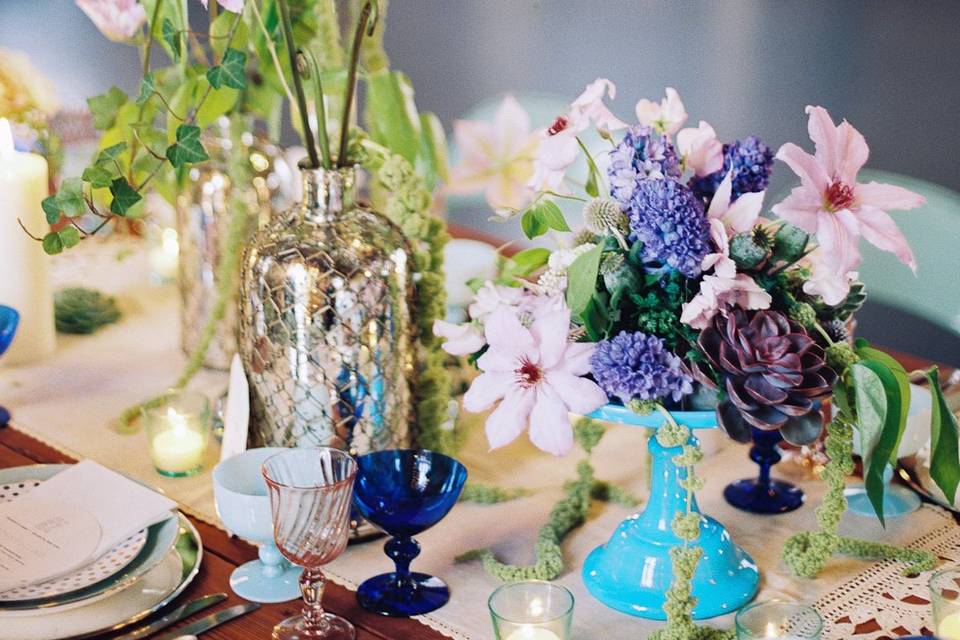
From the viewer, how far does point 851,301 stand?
3.30ft

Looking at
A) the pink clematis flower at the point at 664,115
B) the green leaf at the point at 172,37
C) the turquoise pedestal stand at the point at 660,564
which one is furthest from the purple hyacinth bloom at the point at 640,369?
the green leaf at the point at 172,37

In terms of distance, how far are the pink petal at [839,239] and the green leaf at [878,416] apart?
3.1 inches

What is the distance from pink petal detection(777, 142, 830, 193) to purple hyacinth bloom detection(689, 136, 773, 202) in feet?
0.28

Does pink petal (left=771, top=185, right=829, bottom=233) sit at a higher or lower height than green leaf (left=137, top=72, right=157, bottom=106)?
lower

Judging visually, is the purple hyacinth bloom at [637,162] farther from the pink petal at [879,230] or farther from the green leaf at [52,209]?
the green leaf at [52,209]

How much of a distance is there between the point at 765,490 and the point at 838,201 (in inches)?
15.4

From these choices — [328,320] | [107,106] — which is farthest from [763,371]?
[107,106]

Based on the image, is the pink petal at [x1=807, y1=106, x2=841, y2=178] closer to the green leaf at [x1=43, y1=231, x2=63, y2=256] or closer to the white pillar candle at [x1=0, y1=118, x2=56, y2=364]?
the green leaf at [x1=43, y1=231, x2=63, y2=256]

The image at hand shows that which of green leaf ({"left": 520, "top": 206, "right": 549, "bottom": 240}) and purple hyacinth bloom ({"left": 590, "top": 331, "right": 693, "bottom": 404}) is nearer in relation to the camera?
purple hyacinth bloom ({"left": 590, "top": 331, "right": 693, "bottom": 404})

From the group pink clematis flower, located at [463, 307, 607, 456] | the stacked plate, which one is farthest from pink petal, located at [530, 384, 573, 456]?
the stacked plate

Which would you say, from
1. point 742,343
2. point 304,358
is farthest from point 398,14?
point 742,343

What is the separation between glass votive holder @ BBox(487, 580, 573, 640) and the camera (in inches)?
33.8

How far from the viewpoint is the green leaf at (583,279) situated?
92cm

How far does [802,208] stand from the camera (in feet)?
2.88
